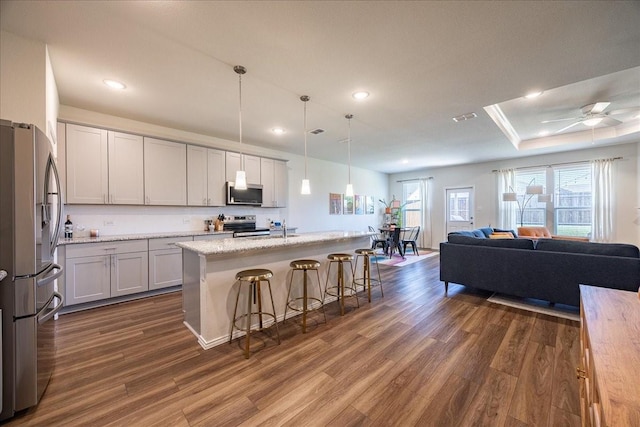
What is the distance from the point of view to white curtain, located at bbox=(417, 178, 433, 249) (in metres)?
8.53

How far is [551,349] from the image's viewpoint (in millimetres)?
2367

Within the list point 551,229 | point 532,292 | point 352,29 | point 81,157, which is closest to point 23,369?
point 81,157

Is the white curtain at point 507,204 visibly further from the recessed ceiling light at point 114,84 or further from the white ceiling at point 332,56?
the recessed ceiling light at point 114,84

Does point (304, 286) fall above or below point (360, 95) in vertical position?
below

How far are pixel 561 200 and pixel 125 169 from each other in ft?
30.2

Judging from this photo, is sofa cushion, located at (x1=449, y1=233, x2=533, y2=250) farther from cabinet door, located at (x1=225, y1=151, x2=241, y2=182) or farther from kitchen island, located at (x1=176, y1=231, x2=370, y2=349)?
cabinet door, located at (x1=225, y1=151, x2=241, y2=182)

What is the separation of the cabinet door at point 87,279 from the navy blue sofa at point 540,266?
4827 millimetres

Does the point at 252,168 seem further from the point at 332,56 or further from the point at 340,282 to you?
the point at 332,56

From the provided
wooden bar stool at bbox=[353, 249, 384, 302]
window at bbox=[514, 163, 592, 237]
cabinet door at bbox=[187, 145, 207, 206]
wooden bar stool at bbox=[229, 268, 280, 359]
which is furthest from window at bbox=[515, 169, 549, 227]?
cabinet door at bbox=[187, 145, 207, 206]

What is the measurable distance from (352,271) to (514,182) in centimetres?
594

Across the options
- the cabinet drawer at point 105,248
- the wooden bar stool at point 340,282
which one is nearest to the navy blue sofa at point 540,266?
the wooden bar stool at point 340,282

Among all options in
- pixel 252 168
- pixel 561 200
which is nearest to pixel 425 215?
pixel 561 200

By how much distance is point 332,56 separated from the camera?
2438 millimetres

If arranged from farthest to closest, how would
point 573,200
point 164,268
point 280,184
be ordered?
point 573,200 < point 280,184 < point 164,268
